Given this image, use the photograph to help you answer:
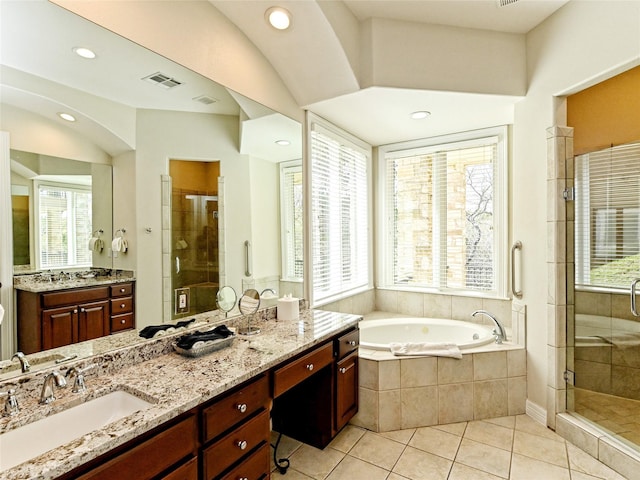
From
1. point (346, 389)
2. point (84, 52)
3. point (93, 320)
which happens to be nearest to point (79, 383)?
point (93, 320)

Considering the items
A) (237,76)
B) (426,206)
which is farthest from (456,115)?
(237,76)

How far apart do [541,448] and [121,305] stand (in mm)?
2592

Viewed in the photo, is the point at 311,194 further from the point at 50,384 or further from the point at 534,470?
the point at 534,470

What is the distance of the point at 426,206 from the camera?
Result: 3.69 meters

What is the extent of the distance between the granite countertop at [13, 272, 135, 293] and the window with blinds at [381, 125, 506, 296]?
289 cm

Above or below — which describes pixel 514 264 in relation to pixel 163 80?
below

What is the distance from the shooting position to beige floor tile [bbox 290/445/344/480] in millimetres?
2021

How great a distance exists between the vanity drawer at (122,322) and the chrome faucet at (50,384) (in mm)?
317

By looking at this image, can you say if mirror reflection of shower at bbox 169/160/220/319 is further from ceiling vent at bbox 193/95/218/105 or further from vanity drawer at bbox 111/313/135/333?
ceiling vent at bbox 193/95/218/105

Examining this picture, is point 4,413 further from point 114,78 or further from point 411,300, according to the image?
point 411,300

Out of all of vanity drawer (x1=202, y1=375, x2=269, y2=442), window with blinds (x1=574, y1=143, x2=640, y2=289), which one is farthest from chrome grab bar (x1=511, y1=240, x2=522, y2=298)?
vanity drawer (x1=202, y1=375, x2=269, y2=442)

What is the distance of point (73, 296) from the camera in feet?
4.64

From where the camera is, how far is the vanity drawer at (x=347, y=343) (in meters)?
2.20

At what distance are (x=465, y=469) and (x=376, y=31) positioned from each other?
2792mm
